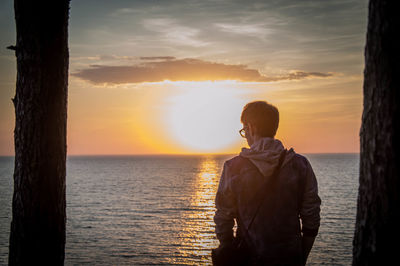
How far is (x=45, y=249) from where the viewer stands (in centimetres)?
355

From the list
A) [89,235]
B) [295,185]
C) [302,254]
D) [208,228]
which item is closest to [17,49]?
[295,185]

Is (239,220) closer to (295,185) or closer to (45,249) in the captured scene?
(295,185)

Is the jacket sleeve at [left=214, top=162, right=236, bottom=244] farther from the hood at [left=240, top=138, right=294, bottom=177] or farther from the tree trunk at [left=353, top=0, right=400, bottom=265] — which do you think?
the tree trunk at [left=353, top=0, right=400, bottom=265]

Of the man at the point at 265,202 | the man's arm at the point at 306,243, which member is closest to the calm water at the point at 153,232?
the man's arm at the point at 306,243

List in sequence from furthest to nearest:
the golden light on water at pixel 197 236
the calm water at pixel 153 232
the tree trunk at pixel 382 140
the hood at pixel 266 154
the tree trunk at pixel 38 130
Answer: the golden light on water at pixel 197 236 → the calm water at pixel 153 232 → the tree trunk at pixel 38 130 → the hood at pixel 266 154 → the tree trunk at pixel 382 140

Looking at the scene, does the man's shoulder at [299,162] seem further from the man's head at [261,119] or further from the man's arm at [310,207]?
the man's head at [261,119]

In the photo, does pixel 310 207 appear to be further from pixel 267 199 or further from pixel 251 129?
pixel 251 129

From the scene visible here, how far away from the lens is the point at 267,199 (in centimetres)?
285

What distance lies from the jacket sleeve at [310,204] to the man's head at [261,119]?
436 millimetres

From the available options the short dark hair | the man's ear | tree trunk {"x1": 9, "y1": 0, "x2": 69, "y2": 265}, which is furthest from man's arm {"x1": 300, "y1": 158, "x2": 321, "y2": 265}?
tree trunk {"x1": 9, "y1": 0, "x2": 69, "y2": 265}

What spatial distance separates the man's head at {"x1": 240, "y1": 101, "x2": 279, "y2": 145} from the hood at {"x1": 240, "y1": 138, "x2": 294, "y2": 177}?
9 centimetres

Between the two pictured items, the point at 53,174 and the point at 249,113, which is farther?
the point at 53,174

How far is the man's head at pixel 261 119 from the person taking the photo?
9.87 ft

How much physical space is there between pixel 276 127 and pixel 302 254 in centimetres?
110
